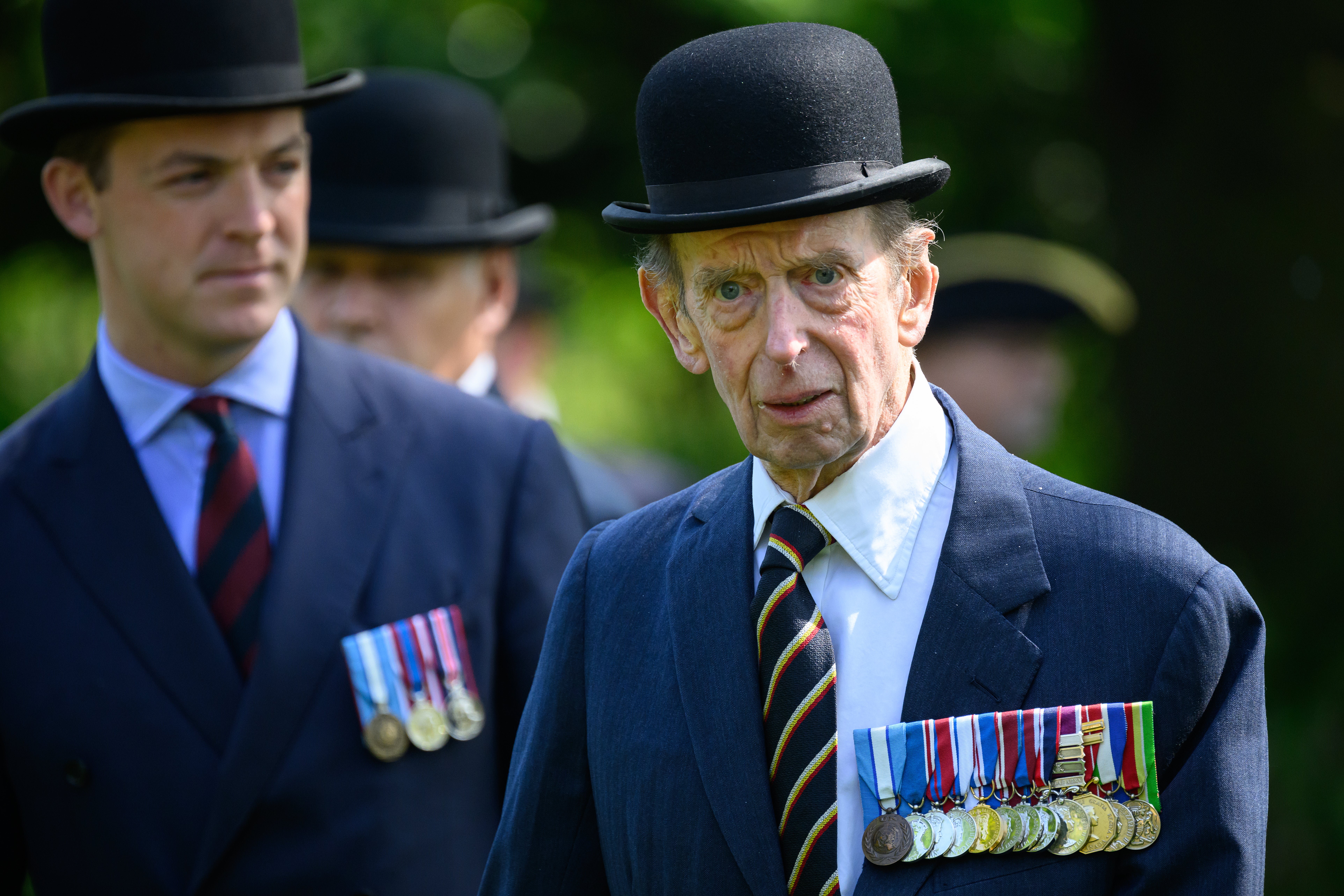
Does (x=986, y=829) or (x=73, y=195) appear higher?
(x=73, y=195)

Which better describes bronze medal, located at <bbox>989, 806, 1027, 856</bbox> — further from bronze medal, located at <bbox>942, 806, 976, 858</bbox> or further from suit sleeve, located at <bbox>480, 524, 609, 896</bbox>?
suit sleeve, located at <bbox>480, 524, 609, 896</bbox>

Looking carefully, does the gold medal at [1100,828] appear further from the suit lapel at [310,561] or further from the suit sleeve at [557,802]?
the suit lapel at [310,561]

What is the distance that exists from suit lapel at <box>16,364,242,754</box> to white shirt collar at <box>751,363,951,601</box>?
1422mm

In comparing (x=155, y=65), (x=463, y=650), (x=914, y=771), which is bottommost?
(x=463, y=650)

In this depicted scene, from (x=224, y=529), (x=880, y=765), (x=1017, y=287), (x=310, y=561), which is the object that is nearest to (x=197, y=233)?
(x=224, y=529)

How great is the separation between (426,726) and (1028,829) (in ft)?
5.03

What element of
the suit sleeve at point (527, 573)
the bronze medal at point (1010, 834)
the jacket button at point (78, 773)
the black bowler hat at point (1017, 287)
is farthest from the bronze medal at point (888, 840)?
the black bowler hat at point (1017, 287)

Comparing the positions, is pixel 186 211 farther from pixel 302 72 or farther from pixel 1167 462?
pixel 1167 462

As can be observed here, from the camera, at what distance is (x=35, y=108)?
3.50 meters

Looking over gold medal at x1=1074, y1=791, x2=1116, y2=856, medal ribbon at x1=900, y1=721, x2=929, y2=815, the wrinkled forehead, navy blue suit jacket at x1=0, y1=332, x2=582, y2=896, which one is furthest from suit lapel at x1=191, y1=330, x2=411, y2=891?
gold medal at x1=1074, y1=791, x2=1116, y2=856

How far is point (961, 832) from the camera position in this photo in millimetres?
2234

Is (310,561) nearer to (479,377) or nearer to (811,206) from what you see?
(811,206)

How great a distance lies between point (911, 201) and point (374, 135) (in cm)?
309

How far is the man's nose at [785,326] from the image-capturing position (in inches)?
91.4
